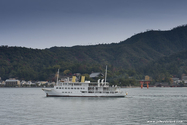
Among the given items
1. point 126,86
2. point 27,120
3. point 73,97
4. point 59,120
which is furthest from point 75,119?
point 126,86

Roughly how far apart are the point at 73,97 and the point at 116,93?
12.1 meters

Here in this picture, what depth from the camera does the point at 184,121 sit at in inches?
1410

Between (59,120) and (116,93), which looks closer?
(59,120)

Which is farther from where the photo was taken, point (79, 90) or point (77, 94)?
point (79, 90)

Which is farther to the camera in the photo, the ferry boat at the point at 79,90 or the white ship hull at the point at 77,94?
the ferry boat at the point at 79,90

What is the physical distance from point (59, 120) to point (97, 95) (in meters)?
41.3

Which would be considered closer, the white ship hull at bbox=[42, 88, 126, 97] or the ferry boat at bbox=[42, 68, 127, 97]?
the white ship hull at bbox=[42, 88, 126, 97]

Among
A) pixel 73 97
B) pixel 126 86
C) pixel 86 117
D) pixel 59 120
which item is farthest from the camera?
pixel 126 86

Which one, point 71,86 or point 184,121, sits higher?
point 71,86

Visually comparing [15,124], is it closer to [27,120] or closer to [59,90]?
[27,120]

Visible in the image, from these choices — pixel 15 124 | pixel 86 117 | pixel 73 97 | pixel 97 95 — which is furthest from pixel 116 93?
pixel 15 124

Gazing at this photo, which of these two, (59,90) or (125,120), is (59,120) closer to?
(125,120)

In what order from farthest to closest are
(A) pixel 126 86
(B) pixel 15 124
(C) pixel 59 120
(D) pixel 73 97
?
(A) pixel 126 86 → (D) pixel 73 97 → (C) pixel 59 120 → (B) pixel 15 124

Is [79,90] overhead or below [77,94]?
overhead
